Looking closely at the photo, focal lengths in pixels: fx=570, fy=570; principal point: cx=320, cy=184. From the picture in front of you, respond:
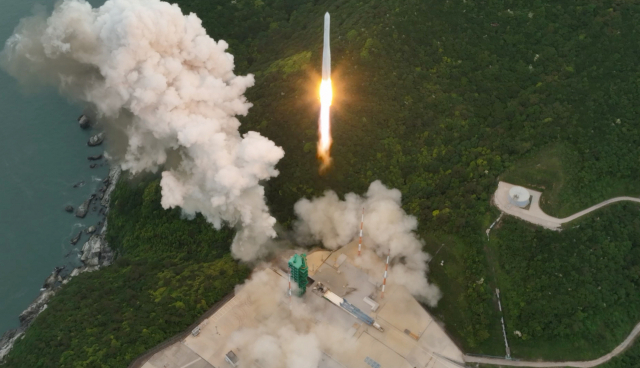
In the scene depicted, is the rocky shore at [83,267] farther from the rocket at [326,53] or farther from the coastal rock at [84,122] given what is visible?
the rocket at [326,53]

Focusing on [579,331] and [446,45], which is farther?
[446,45]

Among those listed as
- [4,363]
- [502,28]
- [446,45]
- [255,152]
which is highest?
[502,28]

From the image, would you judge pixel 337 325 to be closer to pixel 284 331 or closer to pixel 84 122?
pixel 284 331

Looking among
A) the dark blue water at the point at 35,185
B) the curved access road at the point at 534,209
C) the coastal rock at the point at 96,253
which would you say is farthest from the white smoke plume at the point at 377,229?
the dark blue water at the point at 35,185

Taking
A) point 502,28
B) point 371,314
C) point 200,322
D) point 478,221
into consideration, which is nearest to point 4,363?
point 200,322

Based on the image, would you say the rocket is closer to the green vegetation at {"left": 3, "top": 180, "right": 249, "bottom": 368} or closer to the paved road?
the green vegetation at {"left": 3, "top": 180, "right": 249, "bottom": 368}

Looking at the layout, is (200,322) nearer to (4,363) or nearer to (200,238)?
(200,238)

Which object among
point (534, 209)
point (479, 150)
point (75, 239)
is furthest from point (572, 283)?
point (75, 239)
